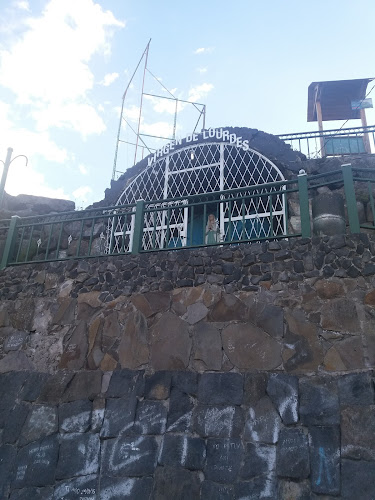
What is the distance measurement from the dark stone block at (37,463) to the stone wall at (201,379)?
0.01m

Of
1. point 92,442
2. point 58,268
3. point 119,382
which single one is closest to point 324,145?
point 58,268

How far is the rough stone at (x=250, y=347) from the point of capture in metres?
4.23

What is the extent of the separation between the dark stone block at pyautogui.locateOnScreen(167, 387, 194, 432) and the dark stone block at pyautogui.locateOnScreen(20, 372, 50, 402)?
171cm

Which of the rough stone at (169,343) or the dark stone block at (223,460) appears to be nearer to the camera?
the dark stone block at (223,460)

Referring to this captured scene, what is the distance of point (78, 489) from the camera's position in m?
4.23

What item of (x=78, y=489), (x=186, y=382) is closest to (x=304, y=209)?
(x=186, y=382)

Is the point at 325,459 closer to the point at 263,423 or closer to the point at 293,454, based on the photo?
the point at 293,454

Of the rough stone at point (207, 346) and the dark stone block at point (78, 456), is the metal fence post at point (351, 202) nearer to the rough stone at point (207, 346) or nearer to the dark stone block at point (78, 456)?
the rough stone at point (207, 346)

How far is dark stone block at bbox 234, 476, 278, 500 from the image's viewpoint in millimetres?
3590

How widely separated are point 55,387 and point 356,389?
327cm

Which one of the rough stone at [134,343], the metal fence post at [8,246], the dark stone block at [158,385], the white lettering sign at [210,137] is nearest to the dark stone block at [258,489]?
the dark stone block at [158,385]

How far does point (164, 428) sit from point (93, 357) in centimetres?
127

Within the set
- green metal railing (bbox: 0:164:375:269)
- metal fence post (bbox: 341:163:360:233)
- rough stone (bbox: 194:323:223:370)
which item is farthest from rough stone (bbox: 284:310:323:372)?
green metal railing (bbox: 0:164:375:269)

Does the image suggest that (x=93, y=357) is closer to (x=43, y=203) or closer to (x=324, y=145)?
(x=43, y=203)
